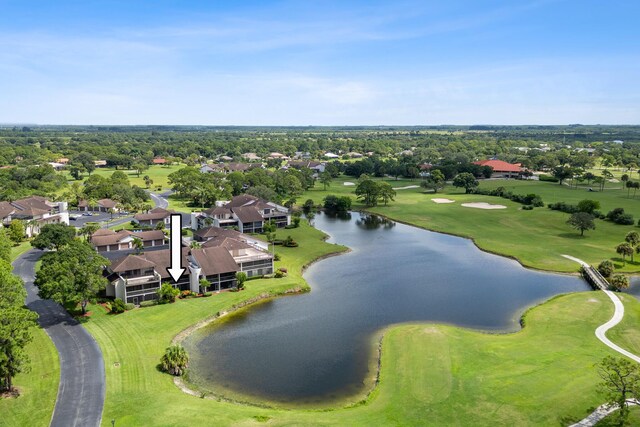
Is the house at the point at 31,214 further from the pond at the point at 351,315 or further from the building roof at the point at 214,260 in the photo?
the pond at the point at 351,315

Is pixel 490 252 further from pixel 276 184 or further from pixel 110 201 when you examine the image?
pixel 110 201

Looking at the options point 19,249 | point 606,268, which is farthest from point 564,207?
point 19,249

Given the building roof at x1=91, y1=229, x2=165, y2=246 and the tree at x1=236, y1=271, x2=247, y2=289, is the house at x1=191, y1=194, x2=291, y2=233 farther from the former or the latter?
the tree at x1=236, y1=271, x2=247, y2=289

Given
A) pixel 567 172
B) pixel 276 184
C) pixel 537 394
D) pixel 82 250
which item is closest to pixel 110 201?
pixel 276 184

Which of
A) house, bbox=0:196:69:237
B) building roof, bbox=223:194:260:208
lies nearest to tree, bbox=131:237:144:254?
house, bbox=0:196:69:237

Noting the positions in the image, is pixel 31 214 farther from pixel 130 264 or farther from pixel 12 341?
pixel 12 341

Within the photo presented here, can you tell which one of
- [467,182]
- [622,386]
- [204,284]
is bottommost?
[204,284]
